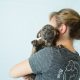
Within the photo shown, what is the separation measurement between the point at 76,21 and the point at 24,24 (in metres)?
0.97

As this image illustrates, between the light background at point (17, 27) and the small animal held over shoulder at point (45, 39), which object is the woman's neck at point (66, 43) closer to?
the small animal held over shoulder at point (45, 39)

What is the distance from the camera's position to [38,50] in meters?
1.17

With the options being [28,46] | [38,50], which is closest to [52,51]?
[38,50]

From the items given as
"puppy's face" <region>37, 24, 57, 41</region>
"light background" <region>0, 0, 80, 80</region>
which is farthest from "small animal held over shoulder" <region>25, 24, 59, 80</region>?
"light background" <region>0, 0, 80, 80</region>

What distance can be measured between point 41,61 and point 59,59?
92 millimetres

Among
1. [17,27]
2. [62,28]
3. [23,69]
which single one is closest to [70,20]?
[62,28]

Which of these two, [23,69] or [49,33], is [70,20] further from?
[23,69]

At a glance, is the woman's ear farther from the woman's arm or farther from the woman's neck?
the woman's arm

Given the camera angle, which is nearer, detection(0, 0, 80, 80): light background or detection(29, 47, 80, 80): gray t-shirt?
detection(29, 47, 80, 80): gray t-shirt

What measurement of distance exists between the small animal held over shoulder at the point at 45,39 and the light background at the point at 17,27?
87 centimetres

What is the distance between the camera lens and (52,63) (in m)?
1.07

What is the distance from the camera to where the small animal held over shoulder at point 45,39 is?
1129 millimetres

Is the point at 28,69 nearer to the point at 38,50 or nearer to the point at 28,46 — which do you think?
the point at 38,50

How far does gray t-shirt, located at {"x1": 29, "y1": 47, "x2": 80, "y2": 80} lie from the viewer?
3.52 ft
